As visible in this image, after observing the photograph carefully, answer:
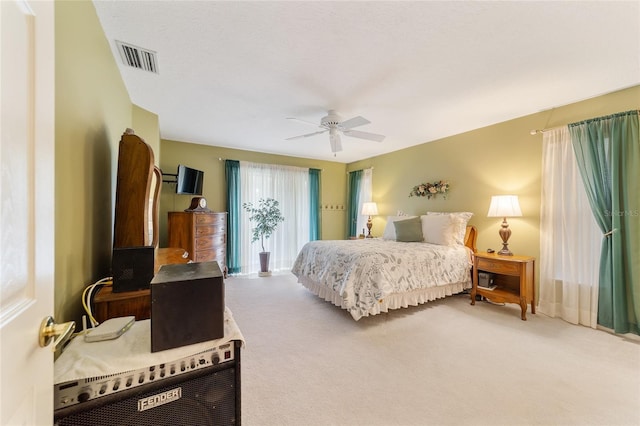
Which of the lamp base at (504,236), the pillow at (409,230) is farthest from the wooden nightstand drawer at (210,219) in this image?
the lamp base at (504,236)

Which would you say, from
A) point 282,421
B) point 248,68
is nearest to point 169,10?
point 248,68

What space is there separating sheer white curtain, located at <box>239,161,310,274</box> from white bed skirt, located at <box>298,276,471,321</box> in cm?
181

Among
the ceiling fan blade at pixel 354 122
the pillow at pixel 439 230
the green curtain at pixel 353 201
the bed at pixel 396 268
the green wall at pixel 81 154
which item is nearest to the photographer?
the green wall at pixel 81 154

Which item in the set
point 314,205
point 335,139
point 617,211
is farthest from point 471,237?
point 314,205

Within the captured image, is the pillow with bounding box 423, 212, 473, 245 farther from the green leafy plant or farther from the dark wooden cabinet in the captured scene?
the dark wooden cabinet

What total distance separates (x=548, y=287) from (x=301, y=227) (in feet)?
13.7

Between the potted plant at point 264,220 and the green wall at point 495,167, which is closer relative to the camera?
the green wall at point 495,167

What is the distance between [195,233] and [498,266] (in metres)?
4.16

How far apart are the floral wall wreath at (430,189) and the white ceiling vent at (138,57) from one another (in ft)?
13.2

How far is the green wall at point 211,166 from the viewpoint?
4324 mm

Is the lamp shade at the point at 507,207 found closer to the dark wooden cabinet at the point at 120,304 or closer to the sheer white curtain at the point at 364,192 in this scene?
the sheer white curtain at the point at 364,192

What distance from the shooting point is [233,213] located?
4.85m

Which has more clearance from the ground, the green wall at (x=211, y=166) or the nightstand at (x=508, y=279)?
the green wall at (x=211, y=166)

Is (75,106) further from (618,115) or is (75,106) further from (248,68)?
(618,115)
